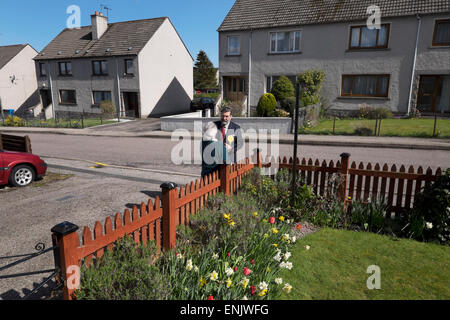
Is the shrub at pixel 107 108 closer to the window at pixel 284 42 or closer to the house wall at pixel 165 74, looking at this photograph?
the house wall at pixel 165 74

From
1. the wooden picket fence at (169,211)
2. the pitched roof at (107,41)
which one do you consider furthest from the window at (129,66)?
the wooden picket fence at (169,211)

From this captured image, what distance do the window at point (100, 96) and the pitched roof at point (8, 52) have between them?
1449 centimetres

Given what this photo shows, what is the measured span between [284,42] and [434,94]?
10445 millimetres

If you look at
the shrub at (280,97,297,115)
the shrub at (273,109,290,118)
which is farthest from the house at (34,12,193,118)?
the shrub at (273,109,290,118)

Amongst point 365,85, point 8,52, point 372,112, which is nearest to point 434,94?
point 372,112

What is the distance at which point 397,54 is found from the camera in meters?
19.4

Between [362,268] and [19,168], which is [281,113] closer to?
[19,168]

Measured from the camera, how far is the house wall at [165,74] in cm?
2906

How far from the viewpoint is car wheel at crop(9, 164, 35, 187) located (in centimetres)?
802

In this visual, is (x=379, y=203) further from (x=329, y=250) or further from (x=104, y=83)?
(x=104, y=83)

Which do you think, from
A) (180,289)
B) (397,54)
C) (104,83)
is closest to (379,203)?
(180,289)

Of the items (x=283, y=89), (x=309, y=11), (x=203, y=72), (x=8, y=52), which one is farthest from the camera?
(x=203, y=72)

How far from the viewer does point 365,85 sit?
20.9m
